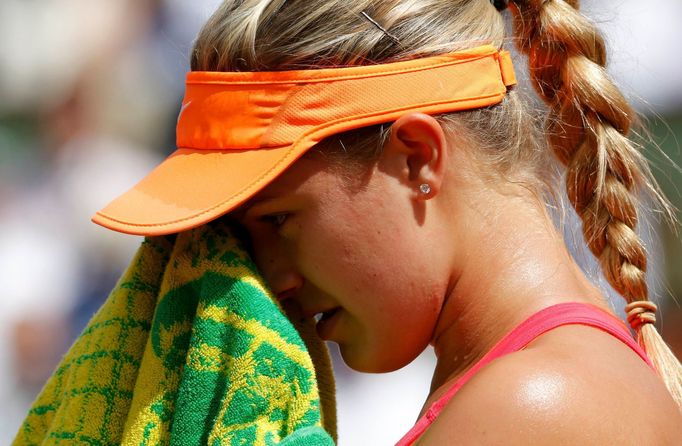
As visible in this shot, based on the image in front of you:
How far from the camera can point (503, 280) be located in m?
1.42

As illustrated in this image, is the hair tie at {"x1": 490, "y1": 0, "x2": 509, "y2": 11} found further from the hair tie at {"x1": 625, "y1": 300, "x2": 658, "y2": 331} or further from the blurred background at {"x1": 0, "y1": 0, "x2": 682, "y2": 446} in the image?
the blurred background at {"x1": 0, "y1": 0, "x2": 682, "y2": 446}

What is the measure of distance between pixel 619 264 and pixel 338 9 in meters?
0.59

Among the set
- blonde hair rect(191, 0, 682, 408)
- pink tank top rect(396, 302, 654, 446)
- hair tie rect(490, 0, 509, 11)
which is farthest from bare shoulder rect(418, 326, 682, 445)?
hair tie rect(490, 0, 509, 11)

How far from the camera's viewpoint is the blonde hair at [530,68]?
4.70 feet

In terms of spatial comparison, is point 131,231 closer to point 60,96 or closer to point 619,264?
point 619,264

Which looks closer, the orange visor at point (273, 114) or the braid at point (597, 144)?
the orange visor at point (273, 114)

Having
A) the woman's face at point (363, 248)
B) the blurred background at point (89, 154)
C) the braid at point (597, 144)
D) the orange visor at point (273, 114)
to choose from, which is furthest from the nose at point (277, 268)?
the blurred background at point (89, 154)

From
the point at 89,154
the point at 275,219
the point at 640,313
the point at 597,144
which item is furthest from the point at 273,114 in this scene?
the point at 89,154

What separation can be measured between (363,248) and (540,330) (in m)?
0.27

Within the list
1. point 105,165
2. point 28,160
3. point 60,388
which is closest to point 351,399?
point 105,165

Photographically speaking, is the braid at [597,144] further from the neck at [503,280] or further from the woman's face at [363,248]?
the woman's face at [363,248]

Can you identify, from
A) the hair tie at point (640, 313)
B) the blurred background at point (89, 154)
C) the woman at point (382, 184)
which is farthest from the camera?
the blurred background at point (89, 154)

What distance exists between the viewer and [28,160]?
4.14 m

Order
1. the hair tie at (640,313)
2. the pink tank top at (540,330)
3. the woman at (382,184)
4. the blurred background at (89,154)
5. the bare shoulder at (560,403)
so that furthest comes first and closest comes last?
1. the blurred background at (89,154)
2. the hair tie at (640,313)
3. the woman at (382,184)
4. the pink tank top at (540,330)
5. the bare shoulder at (560,403)
